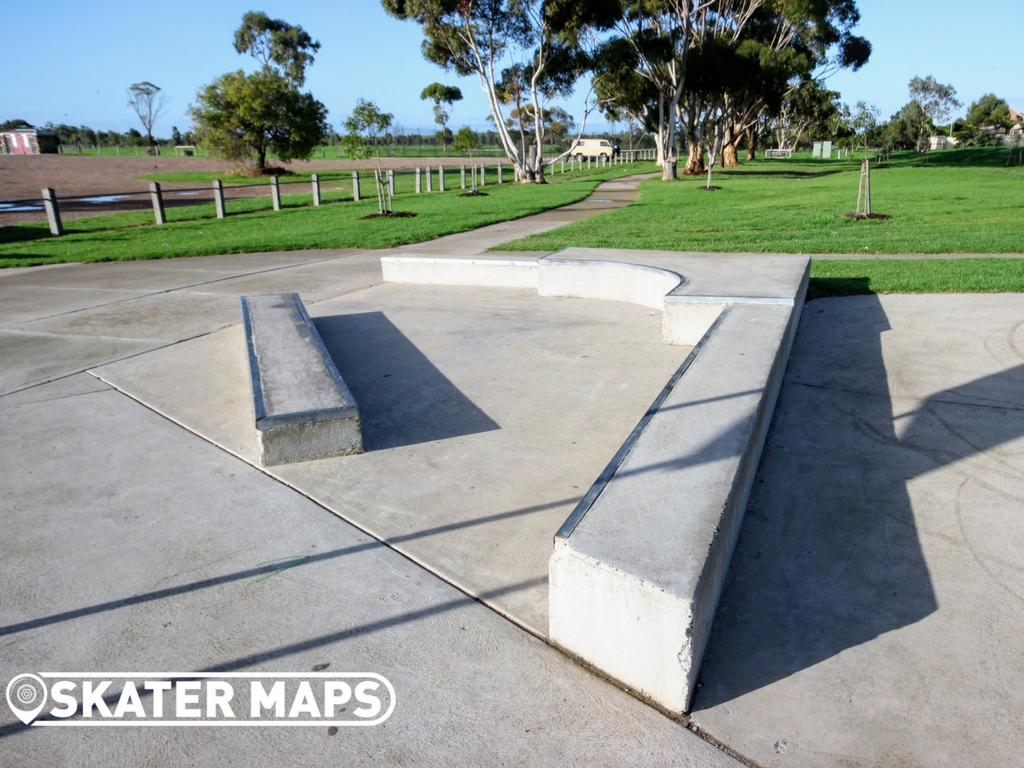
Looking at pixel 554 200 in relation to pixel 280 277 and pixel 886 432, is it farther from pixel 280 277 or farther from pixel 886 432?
pixel 886 432

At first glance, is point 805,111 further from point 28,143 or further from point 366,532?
point 28,143

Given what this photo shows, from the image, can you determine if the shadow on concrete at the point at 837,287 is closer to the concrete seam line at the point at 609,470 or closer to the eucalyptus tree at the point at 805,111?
the concrete seam line at the point at 609,470

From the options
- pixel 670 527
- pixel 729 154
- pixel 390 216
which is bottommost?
pixel 670 527

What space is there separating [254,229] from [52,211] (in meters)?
4.48

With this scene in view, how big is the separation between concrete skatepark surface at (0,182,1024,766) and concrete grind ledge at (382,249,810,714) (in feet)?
0.42

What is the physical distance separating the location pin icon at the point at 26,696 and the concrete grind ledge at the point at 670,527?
1.70 meters

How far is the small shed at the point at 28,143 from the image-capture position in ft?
220

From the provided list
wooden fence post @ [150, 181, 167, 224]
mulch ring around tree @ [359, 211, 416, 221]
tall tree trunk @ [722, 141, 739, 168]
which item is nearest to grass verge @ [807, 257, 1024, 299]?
mulch ring around tree @ [359, 211, 416, 221]

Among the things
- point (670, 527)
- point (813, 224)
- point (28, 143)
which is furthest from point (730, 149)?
point (28, 143)

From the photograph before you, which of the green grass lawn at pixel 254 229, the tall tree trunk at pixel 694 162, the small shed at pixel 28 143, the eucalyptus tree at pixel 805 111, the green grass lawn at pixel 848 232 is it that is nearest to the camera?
the green grass lawn at pixel 848 232

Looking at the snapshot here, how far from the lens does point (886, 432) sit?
A: 4.32m

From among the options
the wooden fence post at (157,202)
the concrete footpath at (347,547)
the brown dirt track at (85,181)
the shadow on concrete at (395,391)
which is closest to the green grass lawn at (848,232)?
the concrete footpath at (347,547)

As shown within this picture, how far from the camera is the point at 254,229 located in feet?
55.1

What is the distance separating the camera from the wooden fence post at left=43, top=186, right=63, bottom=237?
16.1 m
